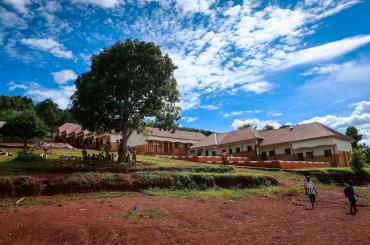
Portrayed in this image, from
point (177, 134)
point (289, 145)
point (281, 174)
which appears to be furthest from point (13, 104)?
point (281, 174)

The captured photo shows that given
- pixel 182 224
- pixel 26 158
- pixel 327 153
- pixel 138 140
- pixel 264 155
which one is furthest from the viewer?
pixel 138 140

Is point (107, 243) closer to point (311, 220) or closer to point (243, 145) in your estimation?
point (311, 220)

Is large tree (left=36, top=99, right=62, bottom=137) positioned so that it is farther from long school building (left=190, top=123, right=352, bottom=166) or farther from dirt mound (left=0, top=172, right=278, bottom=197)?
dirt mound (left=0, top=172, right=278, bottom=197)

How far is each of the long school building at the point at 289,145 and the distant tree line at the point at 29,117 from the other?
2505 centimetres

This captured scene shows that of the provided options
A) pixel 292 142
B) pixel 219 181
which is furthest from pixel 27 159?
pixel 292 142

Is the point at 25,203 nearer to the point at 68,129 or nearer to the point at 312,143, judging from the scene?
the point at 312,143

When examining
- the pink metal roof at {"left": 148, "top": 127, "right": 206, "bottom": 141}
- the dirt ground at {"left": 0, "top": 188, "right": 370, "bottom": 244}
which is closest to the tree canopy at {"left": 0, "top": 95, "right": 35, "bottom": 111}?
the pink metal roof at {"left": 148, "top": 127, "right": 206, "bottom": 141}

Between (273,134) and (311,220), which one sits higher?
(273,134)

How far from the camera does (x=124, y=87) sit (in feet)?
93.6

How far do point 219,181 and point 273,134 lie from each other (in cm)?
2981

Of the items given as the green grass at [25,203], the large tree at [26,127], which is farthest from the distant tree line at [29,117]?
the green grass at [25,203]

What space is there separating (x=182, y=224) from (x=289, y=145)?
37.6 m

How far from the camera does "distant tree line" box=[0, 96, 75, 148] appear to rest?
42906mm

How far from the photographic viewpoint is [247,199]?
22.6 meters
